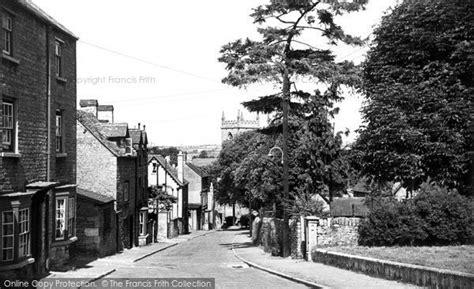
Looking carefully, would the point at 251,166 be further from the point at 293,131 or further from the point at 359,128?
the point at 359,128

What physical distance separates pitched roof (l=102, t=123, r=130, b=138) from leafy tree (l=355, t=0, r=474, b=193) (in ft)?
51.6

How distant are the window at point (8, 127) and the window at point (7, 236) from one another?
88.1 inches

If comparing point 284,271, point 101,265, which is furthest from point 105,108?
point 284,271

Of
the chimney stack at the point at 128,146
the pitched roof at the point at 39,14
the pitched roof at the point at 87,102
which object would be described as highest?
the pitched roof at the point at 39,14

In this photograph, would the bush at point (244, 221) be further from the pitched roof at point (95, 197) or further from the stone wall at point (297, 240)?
the stone wall at point (297, 240)

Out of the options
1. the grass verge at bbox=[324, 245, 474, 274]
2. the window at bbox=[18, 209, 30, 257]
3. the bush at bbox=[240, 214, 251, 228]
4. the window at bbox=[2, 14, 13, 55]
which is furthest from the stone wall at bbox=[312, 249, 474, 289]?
the bush at bbox=[240, 214, 251, 228]

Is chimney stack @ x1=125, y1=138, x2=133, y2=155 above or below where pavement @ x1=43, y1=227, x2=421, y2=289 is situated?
above

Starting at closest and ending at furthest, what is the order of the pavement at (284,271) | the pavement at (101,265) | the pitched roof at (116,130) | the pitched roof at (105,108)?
1. the pavement at (284,271)
2. the pavement at (101,265)
3. the pitched roof at (116,130)
4. the pitched roof at (105,108)

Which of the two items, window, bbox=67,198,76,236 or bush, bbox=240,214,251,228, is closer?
window, bbox=67,198,76,236

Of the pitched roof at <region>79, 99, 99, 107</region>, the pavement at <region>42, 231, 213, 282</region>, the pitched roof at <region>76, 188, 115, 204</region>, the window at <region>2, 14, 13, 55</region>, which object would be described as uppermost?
the pitched roof at <region>79, 99, 99, 107</region>

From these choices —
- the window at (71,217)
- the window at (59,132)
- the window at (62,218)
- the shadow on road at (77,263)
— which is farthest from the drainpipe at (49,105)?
the shadow on road at (77,263)

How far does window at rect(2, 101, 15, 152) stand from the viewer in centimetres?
1800

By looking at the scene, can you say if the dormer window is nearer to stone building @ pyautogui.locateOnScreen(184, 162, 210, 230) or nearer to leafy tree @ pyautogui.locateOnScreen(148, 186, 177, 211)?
leafy tree @ pyautogui.locateOnScreen(148, 186, 177, 211)

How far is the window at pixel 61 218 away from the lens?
22.9 metres
